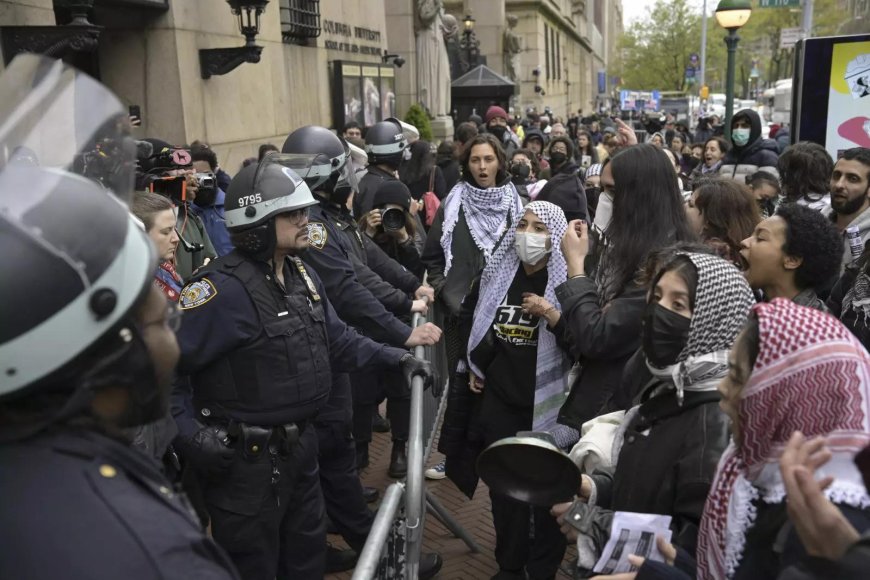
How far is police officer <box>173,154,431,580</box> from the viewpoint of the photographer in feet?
9.92

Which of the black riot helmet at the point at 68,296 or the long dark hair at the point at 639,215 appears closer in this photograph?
the black riot helmet at the point at 68,296

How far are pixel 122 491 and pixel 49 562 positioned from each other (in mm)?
148

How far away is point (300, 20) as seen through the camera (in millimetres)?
11281

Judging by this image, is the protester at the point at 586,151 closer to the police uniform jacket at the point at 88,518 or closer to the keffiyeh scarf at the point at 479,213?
the keffiyeh scarf at the point at 479,213

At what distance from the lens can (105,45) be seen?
7.60 m

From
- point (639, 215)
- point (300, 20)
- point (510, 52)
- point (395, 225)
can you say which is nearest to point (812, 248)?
point (639, 215)

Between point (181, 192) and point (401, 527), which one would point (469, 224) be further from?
point (401, 527)

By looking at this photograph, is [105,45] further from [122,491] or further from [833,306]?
[122,491]

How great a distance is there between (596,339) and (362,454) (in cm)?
279

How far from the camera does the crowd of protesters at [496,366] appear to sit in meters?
1.42

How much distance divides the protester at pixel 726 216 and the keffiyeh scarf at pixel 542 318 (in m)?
0.83

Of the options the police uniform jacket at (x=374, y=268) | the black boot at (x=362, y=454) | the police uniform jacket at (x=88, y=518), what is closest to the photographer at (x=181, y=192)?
the police uniform jacket at (x=374, y=268)

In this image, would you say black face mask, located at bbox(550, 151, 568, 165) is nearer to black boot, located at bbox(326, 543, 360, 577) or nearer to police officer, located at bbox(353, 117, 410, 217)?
police officer, located at bbox(353, 117, 410, 217)

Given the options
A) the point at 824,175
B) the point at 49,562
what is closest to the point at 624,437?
the point at 49,562
